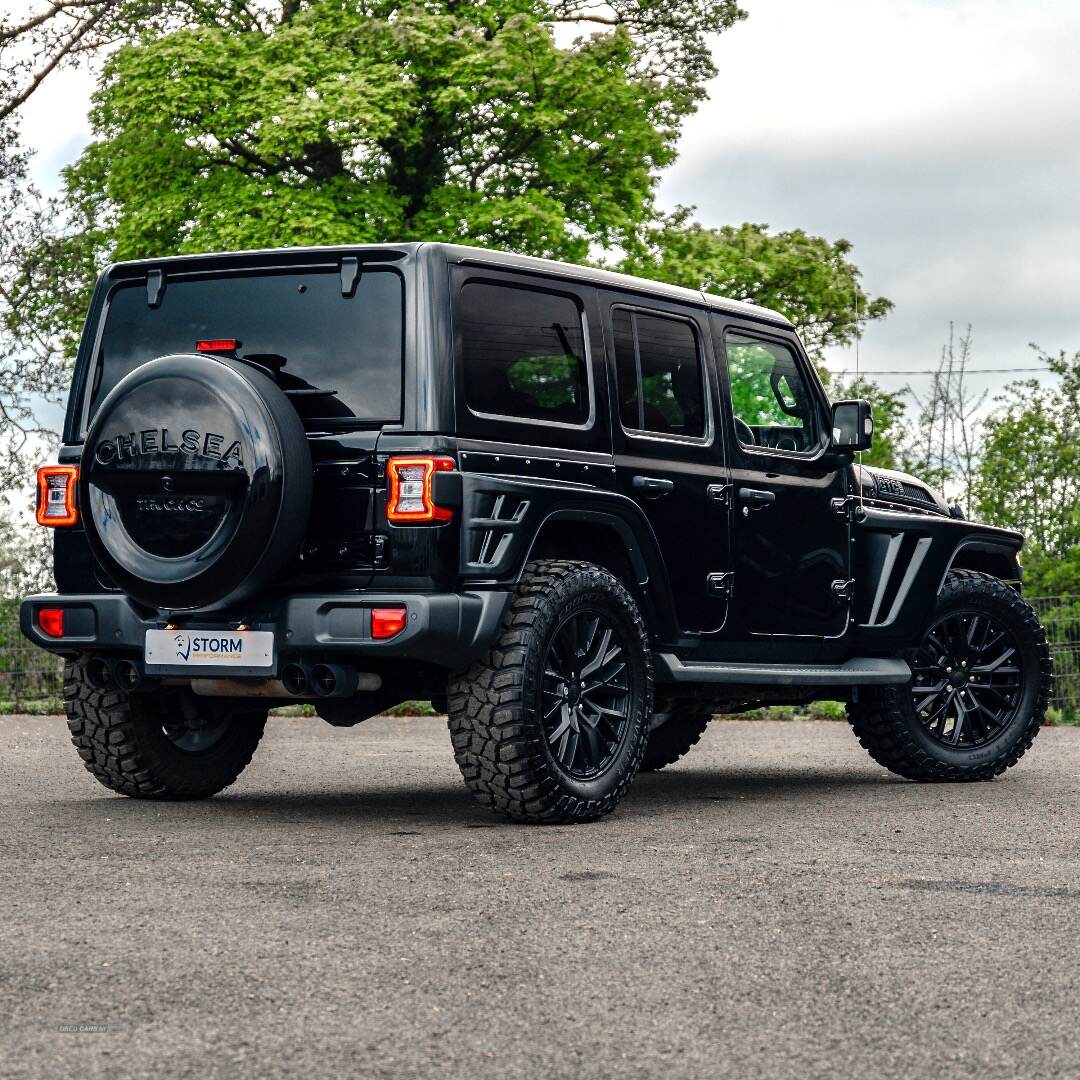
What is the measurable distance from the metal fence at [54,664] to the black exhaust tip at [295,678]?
10.0m

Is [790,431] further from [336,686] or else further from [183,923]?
[183,923]

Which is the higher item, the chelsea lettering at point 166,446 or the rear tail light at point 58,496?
the chelsea lettering at point 166,446

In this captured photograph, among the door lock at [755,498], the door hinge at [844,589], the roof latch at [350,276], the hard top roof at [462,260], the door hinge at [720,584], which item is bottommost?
the door hinge at [844,589]

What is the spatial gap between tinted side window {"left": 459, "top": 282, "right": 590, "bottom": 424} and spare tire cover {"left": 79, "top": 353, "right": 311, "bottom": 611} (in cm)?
73

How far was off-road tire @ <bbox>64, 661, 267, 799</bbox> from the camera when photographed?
7645 mm

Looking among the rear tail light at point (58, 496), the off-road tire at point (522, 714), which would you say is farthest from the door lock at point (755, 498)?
the rear tail light at point (58, 496)

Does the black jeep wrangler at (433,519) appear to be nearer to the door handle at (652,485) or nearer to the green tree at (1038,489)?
the door handle at (652,485)

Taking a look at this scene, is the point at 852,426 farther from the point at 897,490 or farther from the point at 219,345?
the point at 219,345

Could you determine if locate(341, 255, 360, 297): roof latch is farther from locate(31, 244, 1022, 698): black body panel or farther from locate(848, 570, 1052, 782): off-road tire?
locate(848, 570, 1052, 782): off-road tire

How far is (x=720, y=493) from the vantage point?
796 cm

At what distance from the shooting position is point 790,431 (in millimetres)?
8648

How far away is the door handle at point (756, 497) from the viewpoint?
26.6 feet

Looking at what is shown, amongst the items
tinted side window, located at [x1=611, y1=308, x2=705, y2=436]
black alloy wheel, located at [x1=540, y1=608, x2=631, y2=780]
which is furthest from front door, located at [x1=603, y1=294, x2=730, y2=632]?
black alloy wheel, located at [x1=540, y1=608, x2=631, y2=780]

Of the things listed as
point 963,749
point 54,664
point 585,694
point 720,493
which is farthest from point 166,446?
point 54,664
